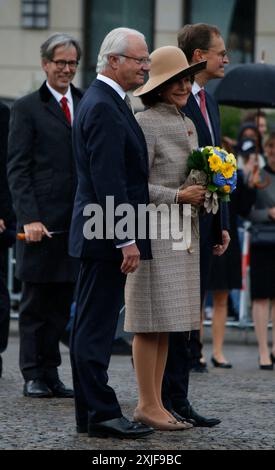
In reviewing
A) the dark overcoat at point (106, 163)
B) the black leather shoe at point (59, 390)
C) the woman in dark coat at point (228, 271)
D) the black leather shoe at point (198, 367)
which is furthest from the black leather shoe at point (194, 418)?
the woman in dark coat at point (228, 271)

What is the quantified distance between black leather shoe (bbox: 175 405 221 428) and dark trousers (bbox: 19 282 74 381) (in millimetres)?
1332

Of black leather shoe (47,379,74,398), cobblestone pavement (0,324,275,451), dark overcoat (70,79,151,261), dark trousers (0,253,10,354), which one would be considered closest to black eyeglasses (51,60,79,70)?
dark trousers (0,253,10,354)

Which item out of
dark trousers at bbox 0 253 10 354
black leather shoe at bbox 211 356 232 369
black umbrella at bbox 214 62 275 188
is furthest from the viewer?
black umbrella at bbox 214 62 275 188

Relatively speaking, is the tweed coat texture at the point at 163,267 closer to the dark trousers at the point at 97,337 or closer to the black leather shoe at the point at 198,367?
the dark trousers at the point at 97,337

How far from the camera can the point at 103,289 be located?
6.95 m

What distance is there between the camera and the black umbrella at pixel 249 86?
40.8 ft

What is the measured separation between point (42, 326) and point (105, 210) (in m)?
2.10

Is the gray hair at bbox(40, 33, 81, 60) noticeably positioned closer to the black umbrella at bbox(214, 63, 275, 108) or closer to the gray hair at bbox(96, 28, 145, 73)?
the gray hair at bbox(96, 28, 145, 73)

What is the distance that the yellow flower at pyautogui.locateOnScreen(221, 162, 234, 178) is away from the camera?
7340 mm

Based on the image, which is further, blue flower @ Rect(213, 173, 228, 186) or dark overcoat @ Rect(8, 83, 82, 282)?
dark overcoat @ Rect(8, 83, 82, 282)

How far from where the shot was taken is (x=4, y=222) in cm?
945

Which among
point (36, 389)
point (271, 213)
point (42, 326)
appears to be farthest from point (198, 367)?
point (36, 389)

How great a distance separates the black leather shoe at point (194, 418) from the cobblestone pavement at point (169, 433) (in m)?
0.06

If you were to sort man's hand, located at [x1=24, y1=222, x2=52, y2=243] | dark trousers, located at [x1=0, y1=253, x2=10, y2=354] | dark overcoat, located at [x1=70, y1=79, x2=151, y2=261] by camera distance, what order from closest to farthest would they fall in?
1. dark overcoat, located at [x1=70, y1=79, x2=151, y2=261]
2. man's hand, located at [x1=24, y1=222, x2=52, y2=243]
3. dark trousers, located at [x1=0, y1=253, x2=10, y2=354]
